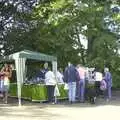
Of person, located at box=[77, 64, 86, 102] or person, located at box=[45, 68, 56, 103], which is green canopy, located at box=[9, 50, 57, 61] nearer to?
person, located at box=[45, 68, 56, 103]

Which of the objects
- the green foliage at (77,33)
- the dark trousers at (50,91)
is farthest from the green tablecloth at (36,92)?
the green foliage at (77,33)

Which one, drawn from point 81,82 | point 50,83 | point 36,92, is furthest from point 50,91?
point 81,82

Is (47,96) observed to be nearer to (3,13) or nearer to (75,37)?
(75,37)

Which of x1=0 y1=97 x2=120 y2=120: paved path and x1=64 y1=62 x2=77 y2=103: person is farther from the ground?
x1=64 y1=62 x2=77 y2=103: person

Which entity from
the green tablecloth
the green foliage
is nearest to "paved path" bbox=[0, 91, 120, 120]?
the green tablecloth

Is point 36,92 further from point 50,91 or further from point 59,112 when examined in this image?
point 59,112

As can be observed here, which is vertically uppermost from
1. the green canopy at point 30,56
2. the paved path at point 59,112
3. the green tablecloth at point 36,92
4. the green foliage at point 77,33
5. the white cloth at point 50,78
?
the green foliage at point 77,33

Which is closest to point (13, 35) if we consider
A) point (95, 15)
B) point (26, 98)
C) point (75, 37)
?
point (75, 37)

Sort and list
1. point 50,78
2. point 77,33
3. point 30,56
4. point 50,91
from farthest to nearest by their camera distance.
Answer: point 77,33, point 30,56, point 50,91, point 50,78

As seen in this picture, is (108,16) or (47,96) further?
(108,16)

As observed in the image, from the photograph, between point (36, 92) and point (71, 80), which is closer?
point (71, 80)

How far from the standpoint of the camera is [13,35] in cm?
3672

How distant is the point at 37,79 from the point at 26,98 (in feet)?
3.85

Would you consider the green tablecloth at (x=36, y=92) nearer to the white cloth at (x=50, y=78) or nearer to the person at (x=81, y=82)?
the white cloth at (x=50, y=78)
